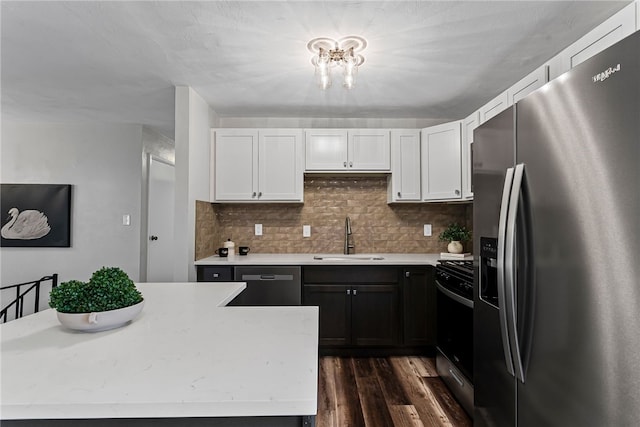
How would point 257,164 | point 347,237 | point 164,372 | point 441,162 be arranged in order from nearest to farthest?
1. point 164,372
2. point 441,162
3. point 257,164
4. point 347,237

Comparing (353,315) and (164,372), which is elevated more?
(164,372)

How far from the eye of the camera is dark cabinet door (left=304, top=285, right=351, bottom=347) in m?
2.96

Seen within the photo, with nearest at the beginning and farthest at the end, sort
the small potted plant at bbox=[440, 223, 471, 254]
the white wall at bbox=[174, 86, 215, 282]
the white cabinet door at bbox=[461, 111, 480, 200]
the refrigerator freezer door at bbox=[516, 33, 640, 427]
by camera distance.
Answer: the refrigerator freezer door at bbox=[516, 33, 640, 427], the white wall at bbox=[174, 86, 215, 282], the white cabinet door at bbox=[461, 111, 480, 200], the small potted plant at bbox=[440, 223, 471, 254]

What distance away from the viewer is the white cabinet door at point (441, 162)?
304cm

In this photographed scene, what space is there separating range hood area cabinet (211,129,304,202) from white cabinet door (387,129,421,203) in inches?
36.6

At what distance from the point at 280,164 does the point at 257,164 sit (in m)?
0.23

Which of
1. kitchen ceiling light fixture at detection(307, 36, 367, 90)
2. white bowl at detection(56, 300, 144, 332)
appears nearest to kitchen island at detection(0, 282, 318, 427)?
white bowl at detection(56, 300, 144, 332)

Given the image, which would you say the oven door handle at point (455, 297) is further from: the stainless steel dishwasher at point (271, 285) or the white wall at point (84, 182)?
the white wall at point (84, 182)

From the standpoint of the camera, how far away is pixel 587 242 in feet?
3.10

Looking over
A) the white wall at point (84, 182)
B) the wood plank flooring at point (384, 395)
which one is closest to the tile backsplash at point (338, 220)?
the wood plank flooring at point (384, 395)

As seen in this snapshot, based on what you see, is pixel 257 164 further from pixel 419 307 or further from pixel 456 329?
pixel 456 329

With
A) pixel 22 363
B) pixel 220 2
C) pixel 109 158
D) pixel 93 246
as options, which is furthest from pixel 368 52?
pixel 93 246

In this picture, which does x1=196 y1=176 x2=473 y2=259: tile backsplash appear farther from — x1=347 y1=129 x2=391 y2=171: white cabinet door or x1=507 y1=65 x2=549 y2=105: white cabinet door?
x1=507 y1=65 x2=549 y2=105: white cabinet door

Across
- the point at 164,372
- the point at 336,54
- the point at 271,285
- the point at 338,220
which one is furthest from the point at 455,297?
the point at 164,372
